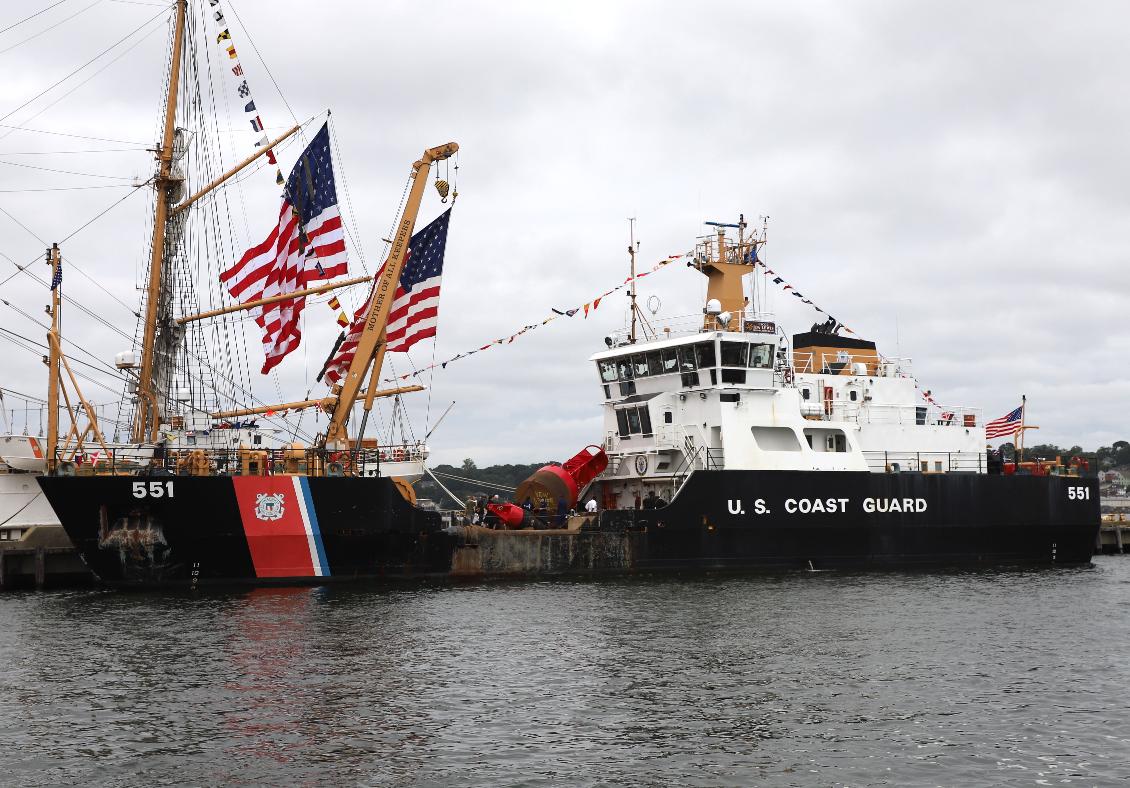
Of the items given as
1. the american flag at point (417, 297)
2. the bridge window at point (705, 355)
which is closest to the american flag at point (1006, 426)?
the bridge window at point (705, 355)

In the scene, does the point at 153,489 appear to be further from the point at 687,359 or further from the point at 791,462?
the point at 791,462

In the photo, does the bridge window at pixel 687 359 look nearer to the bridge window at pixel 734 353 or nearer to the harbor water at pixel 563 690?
the bridge window at pixel 734 353

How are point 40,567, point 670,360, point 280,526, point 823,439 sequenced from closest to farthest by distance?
point 280,526
point 40,567
point 670,360
point 823,439

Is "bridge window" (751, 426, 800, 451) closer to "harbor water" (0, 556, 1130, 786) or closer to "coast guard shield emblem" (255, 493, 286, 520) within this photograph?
"harbor water" (0, 556, 1130, 786)

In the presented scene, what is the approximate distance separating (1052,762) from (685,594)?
14121mm

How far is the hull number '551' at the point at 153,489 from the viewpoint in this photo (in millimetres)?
27328

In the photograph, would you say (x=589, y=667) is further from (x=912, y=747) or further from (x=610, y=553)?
(x=610, y=553)

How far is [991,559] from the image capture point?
3616cm

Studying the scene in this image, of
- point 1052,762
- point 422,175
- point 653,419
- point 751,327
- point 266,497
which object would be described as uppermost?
point 422,175

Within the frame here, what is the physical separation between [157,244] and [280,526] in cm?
1315

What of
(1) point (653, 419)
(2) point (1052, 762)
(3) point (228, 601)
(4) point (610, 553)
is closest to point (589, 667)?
(2) point (1052, 762)

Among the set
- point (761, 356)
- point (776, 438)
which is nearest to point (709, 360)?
point (761, 356)

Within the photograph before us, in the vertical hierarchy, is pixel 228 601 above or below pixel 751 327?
below

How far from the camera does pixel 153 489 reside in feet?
89.8
